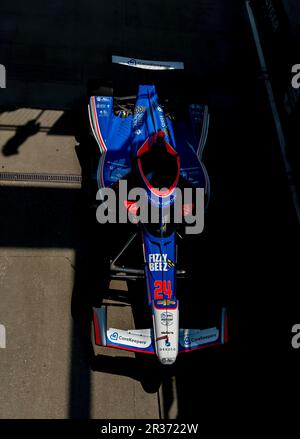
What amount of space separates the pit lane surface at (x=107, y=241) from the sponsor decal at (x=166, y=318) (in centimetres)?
113

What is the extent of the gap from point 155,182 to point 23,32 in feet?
18.5

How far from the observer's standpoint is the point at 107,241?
8.34m

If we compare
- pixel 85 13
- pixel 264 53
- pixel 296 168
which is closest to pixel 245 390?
pixel 296 168

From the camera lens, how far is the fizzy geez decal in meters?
7.25

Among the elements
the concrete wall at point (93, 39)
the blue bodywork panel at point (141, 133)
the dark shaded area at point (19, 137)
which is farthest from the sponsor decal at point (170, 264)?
the concrete wall at point (93, 39)

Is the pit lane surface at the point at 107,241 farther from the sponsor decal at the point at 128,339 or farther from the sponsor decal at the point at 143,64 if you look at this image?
the sponsor decal at the point at 128,339

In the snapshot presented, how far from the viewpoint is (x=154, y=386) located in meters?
7.40

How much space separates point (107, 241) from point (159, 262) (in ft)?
4.89

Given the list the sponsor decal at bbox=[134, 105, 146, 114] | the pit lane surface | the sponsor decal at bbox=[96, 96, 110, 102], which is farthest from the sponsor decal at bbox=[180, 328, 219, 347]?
the sponsor decal at bbox=[96, 96, 110, 102]

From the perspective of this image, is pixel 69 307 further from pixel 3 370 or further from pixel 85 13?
pixel 85 13
